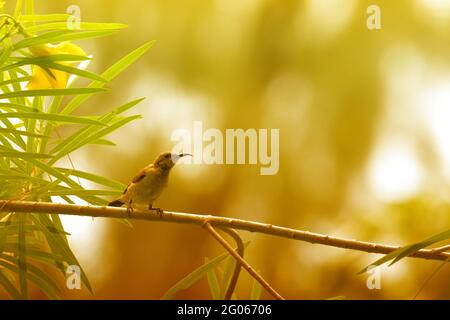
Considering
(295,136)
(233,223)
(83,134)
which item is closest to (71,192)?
(83,134)

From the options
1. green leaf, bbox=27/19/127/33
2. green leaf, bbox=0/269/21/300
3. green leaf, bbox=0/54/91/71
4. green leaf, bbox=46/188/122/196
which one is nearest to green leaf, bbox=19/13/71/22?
green leaf, bbox=27/19/127/33

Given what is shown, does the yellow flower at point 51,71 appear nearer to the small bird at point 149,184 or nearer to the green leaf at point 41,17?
the green leaf at point 41,17

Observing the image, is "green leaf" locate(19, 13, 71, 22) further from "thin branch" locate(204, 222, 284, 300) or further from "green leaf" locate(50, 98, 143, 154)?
"thin branch" locate(204, 222, 284, 300)

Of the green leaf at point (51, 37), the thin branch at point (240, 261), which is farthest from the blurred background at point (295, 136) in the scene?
the thin branch at point (240, 261)

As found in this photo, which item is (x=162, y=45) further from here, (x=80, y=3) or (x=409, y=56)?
(x=409, y=56)
